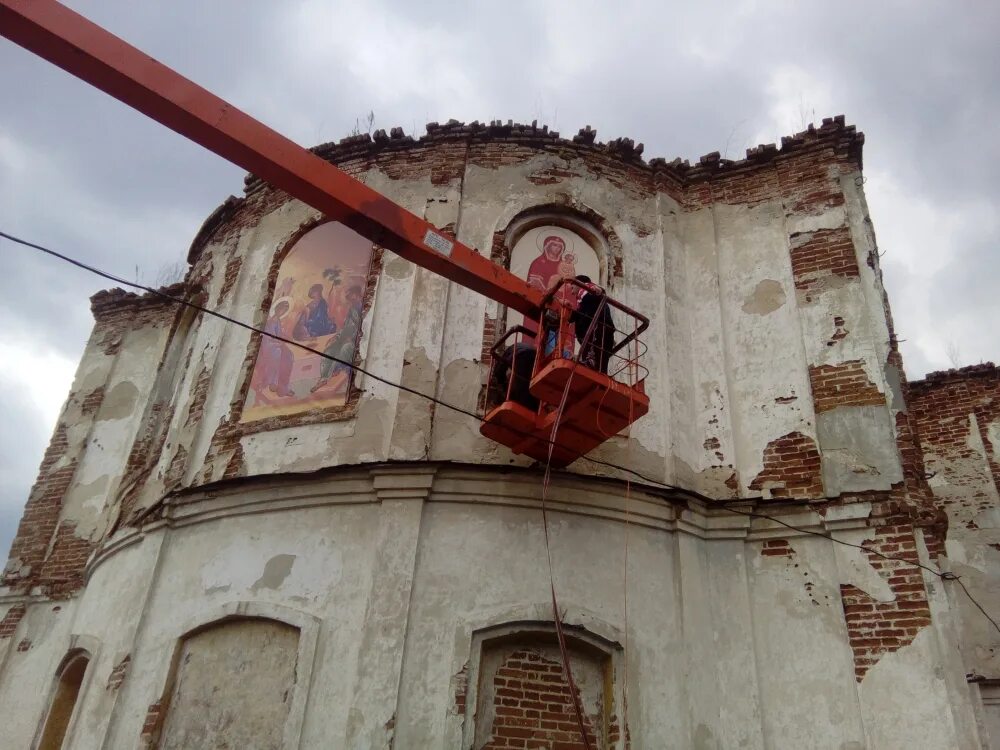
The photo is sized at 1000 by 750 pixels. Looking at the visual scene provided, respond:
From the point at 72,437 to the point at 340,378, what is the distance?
5931 millimetres

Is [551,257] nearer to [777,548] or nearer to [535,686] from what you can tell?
[777,548]

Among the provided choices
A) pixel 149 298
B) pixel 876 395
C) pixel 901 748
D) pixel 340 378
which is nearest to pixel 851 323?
pixel 876 395

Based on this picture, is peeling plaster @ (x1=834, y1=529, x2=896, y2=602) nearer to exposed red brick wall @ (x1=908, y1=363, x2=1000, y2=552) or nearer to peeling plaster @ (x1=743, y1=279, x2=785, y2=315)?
peeling plaster @ (x1=743, y1=279, x2=785, y2=315)

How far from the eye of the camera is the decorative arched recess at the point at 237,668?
7.34 m

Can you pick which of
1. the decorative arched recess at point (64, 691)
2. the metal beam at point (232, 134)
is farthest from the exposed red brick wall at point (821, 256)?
the decorative arched recess at point (64, 691)

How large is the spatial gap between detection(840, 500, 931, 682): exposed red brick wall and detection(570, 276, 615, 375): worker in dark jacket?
9.93 feet

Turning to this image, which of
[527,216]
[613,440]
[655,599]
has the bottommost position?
[655,599]

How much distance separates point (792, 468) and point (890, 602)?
1.58 metres

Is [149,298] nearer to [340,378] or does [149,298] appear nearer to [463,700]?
[340,378]

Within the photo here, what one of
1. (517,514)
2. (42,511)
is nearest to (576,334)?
(517,514)

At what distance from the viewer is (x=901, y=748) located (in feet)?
23.2

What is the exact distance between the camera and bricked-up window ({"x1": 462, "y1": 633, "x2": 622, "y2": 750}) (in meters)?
7.09

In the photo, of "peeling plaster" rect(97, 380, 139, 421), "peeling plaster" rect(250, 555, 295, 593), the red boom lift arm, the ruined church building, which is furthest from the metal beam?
"peeling plaster" rect(97, 380, 139, 421)

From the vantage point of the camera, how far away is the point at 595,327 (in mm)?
7754
